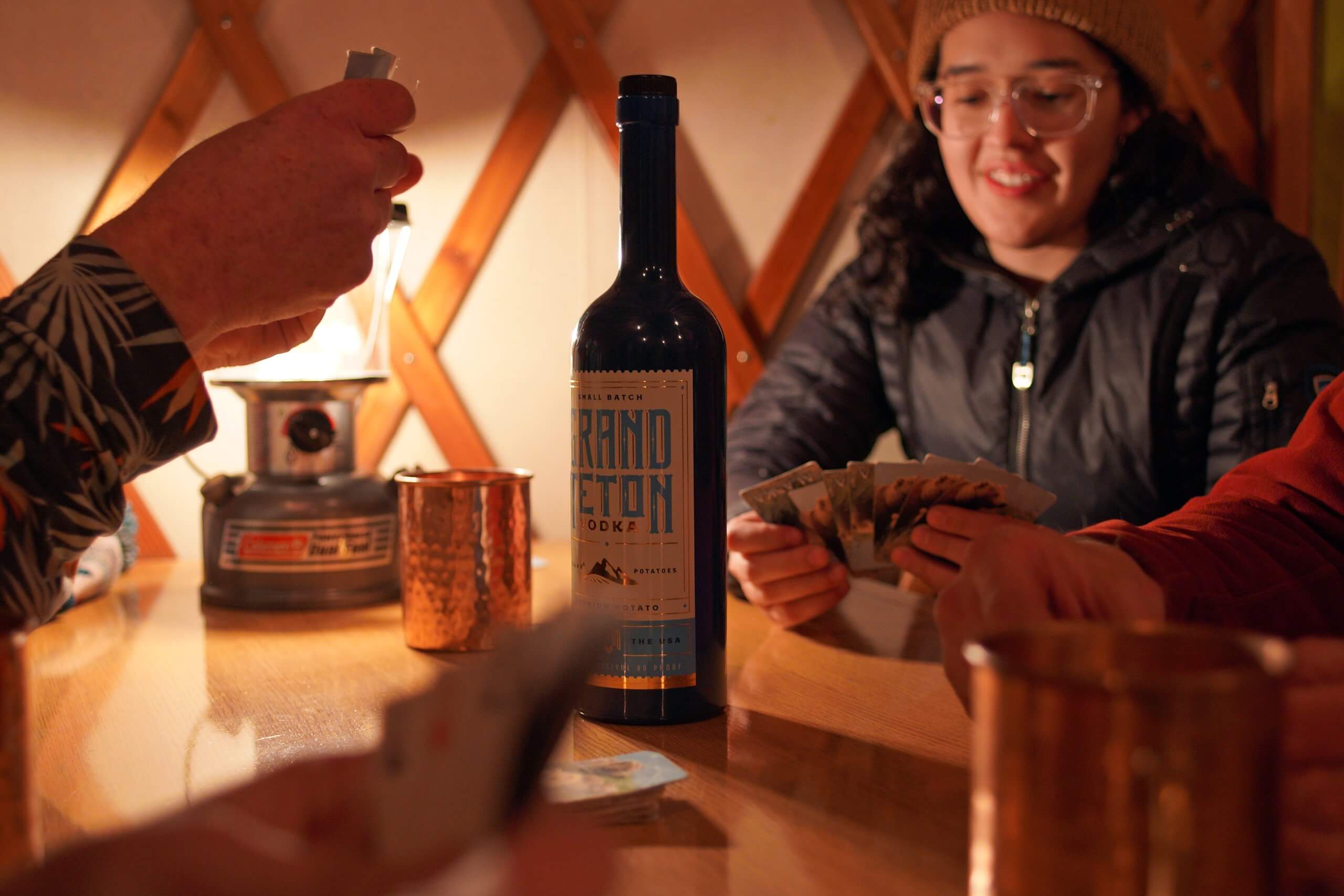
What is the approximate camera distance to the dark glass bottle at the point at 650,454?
60 centimetres

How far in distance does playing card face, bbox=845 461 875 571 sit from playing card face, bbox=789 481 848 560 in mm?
12

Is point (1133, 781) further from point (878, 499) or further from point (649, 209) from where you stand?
point (878, 499)

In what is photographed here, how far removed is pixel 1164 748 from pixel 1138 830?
0.07ft

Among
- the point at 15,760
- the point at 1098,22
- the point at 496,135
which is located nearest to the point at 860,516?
the point at 15,760

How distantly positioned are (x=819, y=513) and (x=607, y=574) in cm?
33

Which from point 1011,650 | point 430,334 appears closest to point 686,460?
point 1011,650

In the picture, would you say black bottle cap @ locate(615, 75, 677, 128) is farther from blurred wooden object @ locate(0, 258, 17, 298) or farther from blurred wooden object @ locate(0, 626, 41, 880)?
blurred wooden object @ locate(0, 258, 17, 298)

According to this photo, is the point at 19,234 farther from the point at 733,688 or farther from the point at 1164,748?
the point at 1164,748

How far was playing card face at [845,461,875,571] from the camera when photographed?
→ 857 mm

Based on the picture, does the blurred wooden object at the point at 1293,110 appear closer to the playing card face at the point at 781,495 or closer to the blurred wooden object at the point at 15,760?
Answer: the playing card face at the point at 781,495

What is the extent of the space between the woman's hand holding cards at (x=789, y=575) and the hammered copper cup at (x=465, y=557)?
188mm

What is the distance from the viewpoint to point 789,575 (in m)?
0.88

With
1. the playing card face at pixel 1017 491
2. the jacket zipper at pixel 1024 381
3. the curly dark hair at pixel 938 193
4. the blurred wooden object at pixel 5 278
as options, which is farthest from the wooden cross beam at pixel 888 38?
the blurred wooden object at pixel 5 278

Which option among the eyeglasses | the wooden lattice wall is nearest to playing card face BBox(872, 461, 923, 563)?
the eyeglasses
